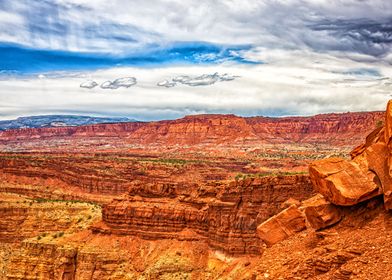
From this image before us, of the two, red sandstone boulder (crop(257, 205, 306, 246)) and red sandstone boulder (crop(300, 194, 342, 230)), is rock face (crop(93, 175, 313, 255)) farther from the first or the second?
red sandstone boulder (crop(300, 194, 342, 230))

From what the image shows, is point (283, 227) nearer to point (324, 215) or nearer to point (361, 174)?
point (324, 215)

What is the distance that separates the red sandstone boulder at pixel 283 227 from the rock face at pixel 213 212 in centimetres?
2273

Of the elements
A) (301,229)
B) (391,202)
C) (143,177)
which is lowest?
(143,177)

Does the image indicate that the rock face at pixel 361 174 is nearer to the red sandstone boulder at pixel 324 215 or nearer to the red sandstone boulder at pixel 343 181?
the red sandstone boulder at pixel 343 181

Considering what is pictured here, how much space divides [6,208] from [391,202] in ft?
213

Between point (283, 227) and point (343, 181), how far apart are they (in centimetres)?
463

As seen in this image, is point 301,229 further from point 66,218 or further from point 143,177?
point 143,177

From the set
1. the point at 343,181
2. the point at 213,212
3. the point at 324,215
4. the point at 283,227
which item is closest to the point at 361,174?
the point at 343,181

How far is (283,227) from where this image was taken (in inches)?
998

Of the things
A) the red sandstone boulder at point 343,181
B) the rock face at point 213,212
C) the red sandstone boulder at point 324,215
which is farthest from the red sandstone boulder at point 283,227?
the rock face at point 213,212

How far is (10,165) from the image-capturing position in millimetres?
124938

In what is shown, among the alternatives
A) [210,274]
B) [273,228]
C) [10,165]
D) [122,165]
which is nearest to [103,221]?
[210,274]

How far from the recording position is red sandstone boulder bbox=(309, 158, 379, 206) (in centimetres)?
2108

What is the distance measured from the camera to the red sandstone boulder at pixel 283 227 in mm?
25109
